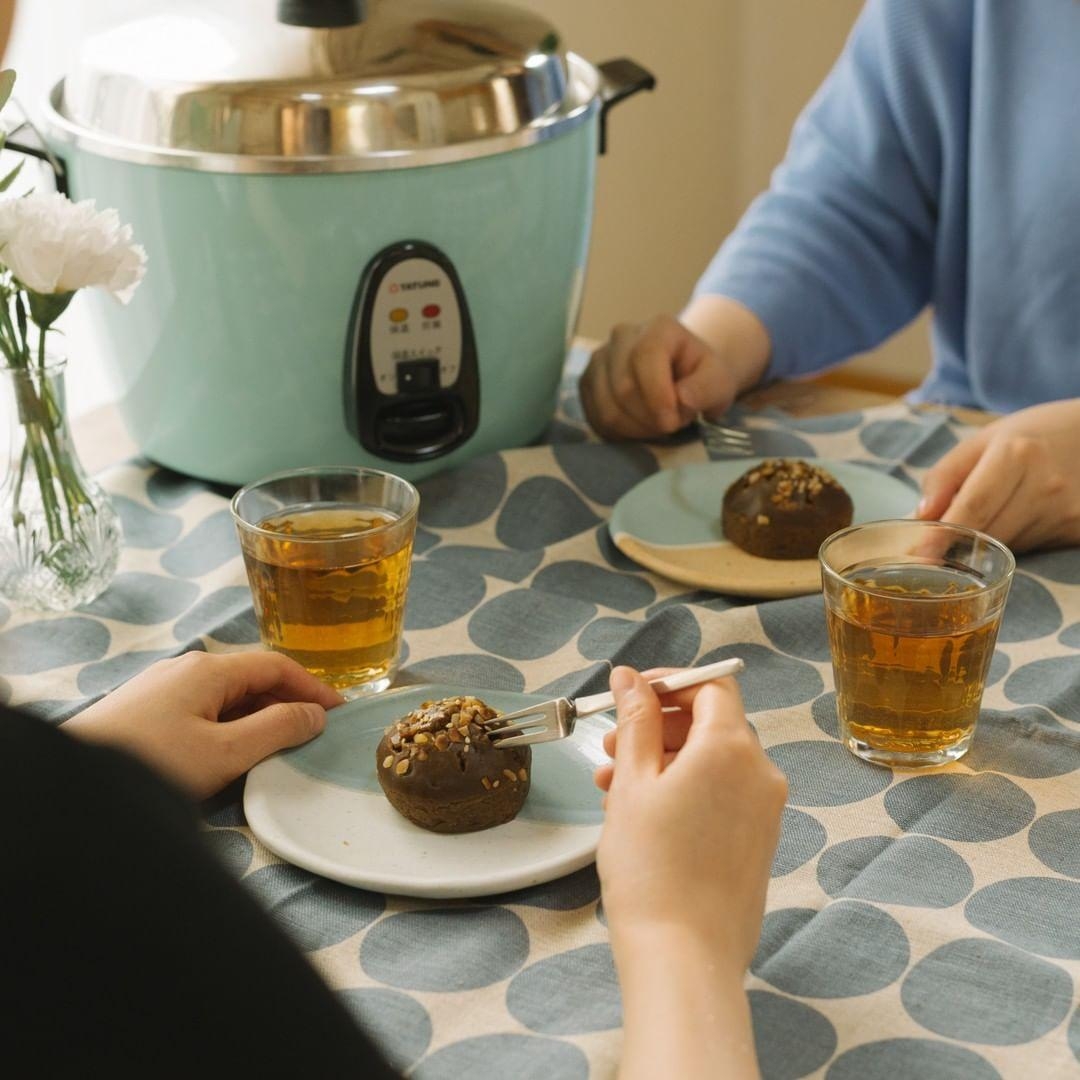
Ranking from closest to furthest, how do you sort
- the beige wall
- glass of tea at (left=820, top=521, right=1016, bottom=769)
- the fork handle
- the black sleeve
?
1. the black sleeve
2. the fork handle
3. glass of tea at (left=820, top=521, right=1016, bottom=769)
4. the beige wall

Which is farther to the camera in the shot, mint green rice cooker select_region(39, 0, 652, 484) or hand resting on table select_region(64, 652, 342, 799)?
mint green rice cooker select_region(39, 0, 652, 484)

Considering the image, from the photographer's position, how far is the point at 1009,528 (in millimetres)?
1005

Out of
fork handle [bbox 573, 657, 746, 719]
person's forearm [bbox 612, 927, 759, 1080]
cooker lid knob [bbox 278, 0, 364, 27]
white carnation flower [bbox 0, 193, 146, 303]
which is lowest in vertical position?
person's forearm [bbox 612, 927, 759, 1080]

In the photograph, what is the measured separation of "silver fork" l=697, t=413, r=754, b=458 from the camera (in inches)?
47.9

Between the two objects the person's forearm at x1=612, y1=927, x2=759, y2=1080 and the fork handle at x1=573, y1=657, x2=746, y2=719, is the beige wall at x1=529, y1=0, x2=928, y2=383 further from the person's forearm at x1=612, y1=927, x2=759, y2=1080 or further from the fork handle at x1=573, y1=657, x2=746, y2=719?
the person's forearm at x1=612, y1=927, x2=759, y2=1080

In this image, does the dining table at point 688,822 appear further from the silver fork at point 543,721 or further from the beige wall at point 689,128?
the beige wall at point 689,128

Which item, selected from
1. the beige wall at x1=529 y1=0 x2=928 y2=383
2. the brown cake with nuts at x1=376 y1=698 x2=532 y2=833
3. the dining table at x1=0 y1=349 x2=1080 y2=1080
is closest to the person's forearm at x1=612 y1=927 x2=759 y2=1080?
the dining table at x1=0 y1=349 x2=1080 y2=1080

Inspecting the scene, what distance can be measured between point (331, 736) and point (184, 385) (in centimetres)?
41

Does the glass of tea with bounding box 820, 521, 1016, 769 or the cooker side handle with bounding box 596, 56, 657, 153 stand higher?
the cooker side handle with bounding box 596, 56, 657, 153

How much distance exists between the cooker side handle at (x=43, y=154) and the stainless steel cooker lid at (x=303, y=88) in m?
0.02

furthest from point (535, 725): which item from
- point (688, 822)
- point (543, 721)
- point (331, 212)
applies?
point (331, 212)

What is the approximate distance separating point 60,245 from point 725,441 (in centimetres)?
58

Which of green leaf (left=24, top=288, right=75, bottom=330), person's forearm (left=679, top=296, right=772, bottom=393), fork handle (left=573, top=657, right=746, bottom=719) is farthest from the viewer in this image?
person's forearm (left=679, top=296, right=772, bottom=393)

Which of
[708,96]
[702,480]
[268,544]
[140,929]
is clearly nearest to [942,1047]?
[140,929]
